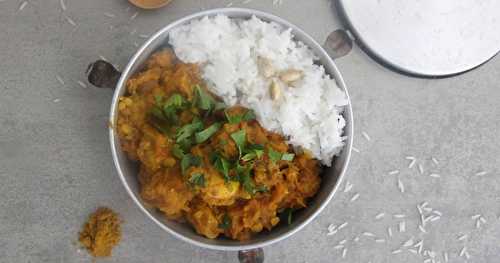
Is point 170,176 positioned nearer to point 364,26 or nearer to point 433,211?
point 364,26

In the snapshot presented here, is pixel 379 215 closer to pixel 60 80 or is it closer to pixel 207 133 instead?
pixel 207 133

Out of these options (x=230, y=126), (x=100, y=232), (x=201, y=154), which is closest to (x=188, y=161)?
(x=201, y=154)

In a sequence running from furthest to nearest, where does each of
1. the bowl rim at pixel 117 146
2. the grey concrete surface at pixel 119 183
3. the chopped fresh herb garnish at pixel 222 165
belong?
the grey concrete surface at pixel 119 183 < the bowl rim at pixel 117 146 < the chopped fresh herb garnish at pixel 222 165

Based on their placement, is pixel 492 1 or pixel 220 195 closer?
pixel 220 195

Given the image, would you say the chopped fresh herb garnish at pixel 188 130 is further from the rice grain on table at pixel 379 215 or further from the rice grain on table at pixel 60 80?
the rice grain on table at pixel 379 215

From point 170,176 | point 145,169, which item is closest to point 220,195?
point 170,176

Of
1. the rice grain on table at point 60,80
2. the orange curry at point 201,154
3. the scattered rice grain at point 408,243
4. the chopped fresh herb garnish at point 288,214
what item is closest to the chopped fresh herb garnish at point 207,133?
the orange curry at point 201,154

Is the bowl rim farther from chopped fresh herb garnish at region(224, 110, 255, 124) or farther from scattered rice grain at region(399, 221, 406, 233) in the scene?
scattered rice grain at region(399, 221, 406, 233)
